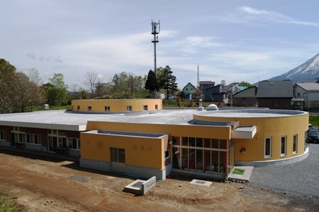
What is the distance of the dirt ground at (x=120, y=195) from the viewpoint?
11.2 meters

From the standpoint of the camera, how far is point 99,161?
16875 millimetres

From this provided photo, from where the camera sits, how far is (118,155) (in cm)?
1630

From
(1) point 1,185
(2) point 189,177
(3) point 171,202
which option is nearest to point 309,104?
(2) point 189,177

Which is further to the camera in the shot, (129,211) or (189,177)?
(189,177)

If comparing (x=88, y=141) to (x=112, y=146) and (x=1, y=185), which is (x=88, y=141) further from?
(x=1, y=185)

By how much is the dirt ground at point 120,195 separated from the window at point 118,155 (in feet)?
3.48

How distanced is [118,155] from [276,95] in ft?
147

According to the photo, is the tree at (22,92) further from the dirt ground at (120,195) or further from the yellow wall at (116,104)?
the dirt ground at (120,195)

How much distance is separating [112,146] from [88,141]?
2.05m

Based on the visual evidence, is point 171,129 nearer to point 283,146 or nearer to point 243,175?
point 243,175

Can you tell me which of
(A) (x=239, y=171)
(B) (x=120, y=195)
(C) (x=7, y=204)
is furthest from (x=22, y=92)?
(A) (x=239, y=171)

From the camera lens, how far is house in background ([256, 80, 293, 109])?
5098 centimetres

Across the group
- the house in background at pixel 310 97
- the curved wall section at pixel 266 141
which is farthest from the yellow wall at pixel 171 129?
the house in background at pixel 310 97

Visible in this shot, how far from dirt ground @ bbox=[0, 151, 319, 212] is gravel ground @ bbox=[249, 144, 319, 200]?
67 cm
